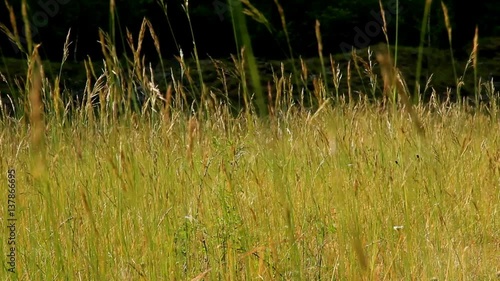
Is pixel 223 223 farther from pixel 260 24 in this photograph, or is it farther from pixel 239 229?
pixel 260 24

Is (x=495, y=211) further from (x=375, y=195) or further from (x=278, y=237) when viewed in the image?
(x=278, y=237)

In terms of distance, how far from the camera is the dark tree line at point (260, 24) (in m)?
14.0

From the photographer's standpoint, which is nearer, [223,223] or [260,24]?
[223,223]

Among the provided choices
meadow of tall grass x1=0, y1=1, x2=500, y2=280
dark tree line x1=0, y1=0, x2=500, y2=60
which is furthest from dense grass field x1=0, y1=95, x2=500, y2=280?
dark tree line x1=0, y1=0, x2=500, y2=60

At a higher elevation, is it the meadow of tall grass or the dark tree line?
the meadow of tall grass

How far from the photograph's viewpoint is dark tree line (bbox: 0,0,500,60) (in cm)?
1404

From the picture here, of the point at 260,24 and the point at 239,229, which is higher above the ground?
the point at 239,229

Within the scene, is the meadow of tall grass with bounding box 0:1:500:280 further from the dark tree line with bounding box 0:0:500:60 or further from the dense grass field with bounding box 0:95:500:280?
the dark tree line with bounding box 0:0:500:60

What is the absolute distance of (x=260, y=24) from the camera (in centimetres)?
1491

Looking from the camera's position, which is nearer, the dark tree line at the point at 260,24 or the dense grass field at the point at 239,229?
the dense grass field at the point at 239,229

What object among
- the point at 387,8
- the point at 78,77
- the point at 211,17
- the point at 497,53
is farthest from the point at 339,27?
the point at 78,77

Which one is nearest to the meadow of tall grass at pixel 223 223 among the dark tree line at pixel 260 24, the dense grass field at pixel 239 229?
the dense grass field at pixel 239 229

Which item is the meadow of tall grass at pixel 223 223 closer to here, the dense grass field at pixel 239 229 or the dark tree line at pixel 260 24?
the dense grass field at pixel 239 229

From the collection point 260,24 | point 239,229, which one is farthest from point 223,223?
point 260,24
